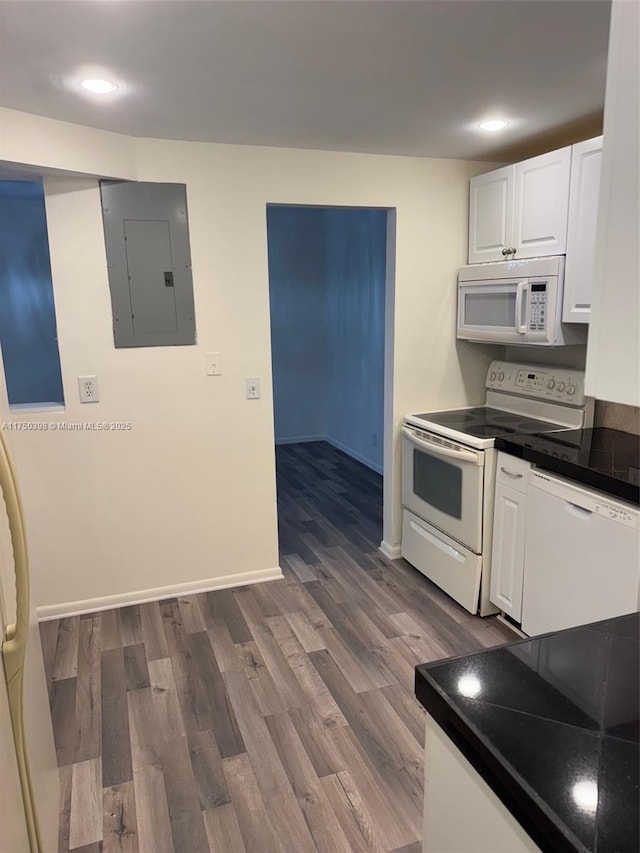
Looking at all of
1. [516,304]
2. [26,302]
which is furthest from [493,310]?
[26,302]

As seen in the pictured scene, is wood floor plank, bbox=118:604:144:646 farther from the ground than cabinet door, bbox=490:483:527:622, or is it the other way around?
cabinet door, bbox=490:483:527:622

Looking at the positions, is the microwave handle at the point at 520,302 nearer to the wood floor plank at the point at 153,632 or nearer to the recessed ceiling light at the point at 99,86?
the recessed ceiling light at the point at 99,86

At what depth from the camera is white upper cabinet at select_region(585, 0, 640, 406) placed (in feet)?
2.25

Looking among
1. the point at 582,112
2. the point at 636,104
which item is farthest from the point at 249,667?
the point at 582,112

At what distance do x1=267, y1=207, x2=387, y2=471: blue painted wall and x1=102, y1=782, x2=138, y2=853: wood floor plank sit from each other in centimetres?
374

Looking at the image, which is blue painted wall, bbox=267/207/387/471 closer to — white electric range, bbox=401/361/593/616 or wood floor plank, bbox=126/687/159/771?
white electric range, bbox=401/361/593/616

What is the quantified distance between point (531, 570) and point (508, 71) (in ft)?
6.45

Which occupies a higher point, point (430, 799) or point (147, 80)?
point (147, 80)

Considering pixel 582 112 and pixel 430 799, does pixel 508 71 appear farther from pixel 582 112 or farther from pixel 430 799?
pixel 430 799

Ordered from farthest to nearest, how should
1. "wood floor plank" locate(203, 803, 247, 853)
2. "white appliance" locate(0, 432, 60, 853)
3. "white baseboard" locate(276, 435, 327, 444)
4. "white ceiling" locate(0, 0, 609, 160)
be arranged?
"white baseboard" locate(276, 435, 327, 444), "wood floor plank" locate(203, 803, 247, 853), "white ceiling" locate(0, 0, 609, 160), "white appliance" locate(0, 432, 60, 853)

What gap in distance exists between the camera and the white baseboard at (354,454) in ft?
17.8

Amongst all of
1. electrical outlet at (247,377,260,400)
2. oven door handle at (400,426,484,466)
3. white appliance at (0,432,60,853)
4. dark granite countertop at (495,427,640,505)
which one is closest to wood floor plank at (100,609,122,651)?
white appliance at (0,432,60,853)

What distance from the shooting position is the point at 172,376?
116 inches

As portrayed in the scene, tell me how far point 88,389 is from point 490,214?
7.55 ft
